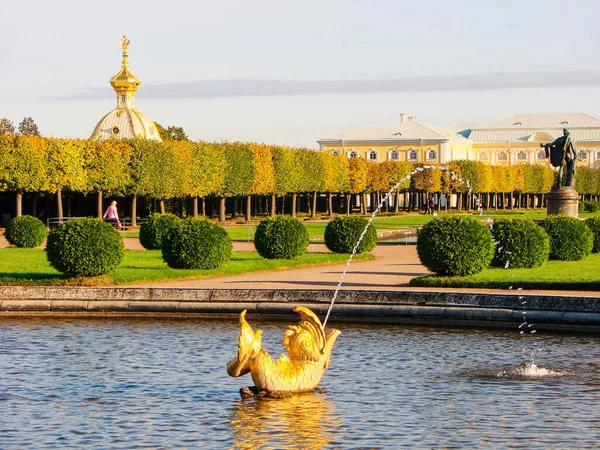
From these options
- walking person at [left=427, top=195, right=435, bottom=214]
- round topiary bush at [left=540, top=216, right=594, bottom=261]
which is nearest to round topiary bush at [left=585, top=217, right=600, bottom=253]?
round topiary bush at [left=540, top=216, right=594, bottom=261]

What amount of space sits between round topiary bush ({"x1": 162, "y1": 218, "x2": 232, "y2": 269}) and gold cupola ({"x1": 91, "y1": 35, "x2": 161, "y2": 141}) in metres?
53.0

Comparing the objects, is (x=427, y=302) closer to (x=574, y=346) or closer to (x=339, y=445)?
(x=574, y=346)

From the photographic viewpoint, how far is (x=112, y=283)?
59.6ft

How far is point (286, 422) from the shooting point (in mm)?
9156

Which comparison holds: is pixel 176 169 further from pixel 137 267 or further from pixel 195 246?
pixel 195 246

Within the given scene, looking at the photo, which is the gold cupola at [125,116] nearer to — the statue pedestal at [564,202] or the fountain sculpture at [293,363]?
the statue pedestal at [564,202]

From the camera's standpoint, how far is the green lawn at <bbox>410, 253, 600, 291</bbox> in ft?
55.8

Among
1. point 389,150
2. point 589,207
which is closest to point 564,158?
point 589,207

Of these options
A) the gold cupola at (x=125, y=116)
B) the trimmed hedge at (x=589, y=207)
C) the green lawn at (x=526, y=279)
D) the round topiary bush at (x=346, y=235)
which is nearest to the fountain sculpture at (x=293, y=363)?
the green lawn at (x=526, y=279)

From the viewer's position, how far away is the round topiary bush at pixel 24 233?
28.3 metres

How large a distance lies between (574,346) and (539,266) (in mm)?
8453

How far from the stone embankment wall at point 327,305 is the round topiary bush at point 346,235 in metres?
10.2

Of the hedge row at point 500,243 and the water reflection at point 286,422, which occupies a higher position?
the hedge row at point 500,243

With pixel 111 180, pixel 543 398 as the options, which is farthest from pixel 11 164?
pixel 543 398
